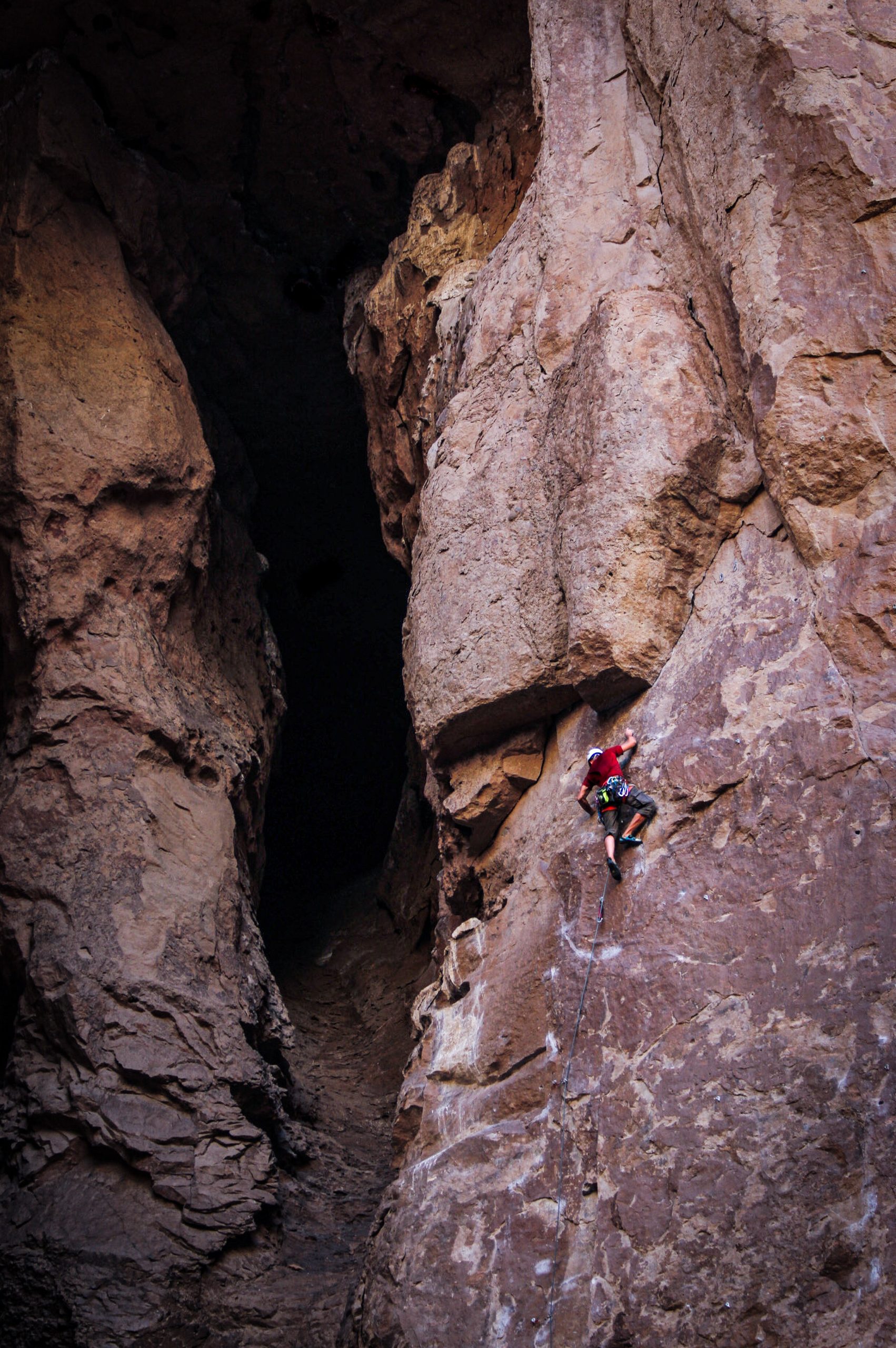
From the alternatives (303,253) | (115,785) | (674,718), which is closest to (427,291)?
(303,253)

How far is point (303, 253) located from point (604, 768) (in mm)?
8242

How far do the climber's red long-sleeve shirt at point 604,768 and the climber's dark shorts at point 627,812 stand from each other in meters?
0.18

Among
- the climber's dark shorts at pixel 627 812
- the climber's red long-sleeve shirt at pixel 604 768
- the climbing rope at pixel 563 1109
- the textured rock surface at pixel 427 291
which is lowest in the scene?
the climbing rope at pixel 563 1109

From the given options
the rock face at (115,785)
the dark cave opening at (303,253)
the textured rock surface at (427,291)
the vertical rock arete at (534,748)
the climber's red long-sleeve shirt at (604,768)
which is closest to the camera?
the vertical rock arete at (534,748)

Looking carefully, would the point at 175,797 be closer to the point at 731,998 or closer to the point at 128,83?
the point at 731,998

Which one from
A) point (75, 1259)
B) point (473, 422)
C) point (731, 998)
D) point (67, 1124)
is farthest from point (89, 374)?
point (731, 998)

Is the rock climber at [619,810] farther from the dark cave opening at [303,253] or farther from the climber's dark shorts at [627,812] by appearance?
the dark cave opening at [303,253]

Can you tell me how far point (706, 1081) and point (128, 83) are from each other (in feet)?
33.5

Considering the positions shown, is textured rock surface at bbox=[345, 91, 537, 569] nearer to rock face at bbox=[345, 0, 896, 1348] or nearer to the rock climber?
rock face at bbox=[345, 0, 896, 1348]

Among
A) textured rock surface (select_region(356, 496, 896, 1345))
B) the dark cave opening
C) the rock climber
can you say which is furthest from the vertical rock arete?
the dark cave opening

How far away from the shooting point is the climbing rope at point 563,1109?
4.65 m

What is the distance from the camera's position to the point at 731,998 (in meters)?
4.70

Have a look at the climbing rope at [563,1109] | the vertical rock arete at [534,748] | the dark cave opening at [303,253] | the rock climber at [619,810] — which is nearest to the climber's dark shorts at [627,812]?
the rock climber at [619,810]

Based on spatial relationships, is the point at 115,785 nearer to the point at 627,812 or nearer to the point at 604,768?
the point at 604,768
